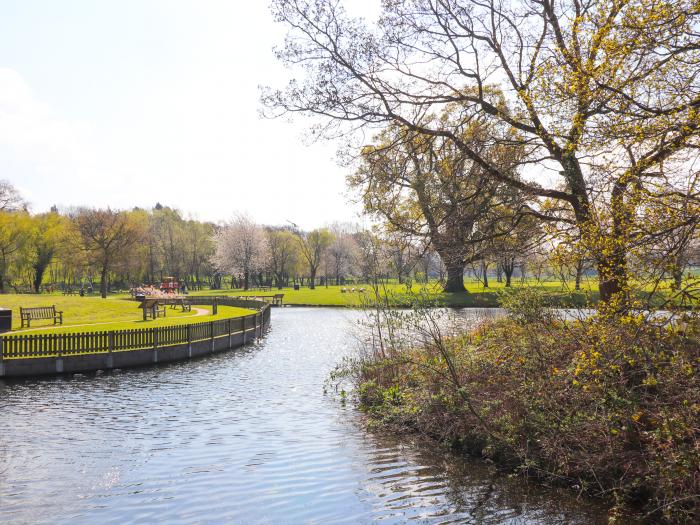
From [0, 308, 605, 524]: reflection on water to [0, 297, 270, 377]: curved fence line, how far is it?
6.15 feet

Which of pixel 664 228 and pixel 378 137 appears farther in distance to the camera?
pixel 378 137

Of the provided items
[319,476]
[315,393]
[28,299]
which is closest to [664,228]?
[319,476]

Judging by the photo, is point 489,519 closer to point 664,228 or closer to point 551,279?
point 664,228

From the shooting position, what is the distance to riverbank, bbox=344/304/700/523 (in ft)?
28.7

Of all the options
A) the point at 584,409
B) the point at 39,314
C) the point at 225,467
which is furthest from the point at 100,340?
the point at 584,409

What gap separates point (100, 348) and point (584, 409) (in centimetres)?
1979

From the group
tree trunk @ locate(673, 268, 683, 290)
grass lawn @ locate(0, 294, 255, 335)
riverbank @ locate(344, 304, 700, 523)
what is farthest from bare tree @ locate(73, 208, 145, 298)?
tree trunk @ locate(673, 268, 683, 290)

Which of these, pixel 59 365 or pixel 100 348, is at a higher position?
pixel 100 348

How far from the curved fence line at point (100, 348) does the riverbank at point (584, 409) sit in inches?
536

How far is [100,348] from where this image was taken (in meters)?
24.0

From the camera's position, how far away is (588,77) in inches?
420

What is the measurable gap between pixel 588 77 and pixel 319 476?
893 cm

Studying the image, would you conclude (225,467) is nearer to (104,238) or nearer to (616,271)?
(616,271)

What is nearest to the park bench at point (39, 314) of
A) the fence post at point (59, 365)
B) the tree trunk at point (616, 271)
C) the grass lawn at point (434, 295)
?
the fence post at point (59, 365)
